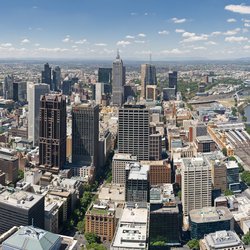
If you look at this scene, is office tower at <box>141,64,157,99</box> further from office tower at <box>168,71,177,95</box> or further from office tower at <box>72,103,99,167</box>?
office tower at <box>72,103,99,167</box>

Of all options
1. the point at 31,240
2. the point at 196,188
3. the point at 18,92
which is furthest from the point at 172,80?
the point at 31,240

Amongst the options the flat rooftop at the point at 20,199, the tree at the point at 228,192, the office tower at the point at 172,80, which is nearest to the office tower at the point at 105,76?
the office tower at the point at 172,80

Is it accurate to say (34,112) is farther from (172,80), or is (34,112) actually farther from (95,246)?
(172,80)

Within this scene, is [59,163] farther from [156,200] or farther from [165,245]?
[165,245]

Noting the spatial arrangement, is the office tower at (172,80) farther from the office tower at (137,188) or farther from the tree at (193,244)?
the tree at (193,244)

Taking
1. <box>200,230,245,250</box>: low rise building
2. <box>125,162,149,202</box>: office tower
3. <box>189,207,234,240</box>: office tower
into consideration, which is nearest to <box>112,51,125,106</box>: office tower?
<box>125,162,149,202</box>: office tower

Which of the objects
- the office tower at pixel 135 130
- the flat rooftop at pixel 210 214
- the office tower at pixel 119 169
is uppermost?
the office tower at pixel 135 130

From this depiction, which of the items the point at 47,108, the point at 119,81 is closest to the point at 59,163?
the point at 47,108
